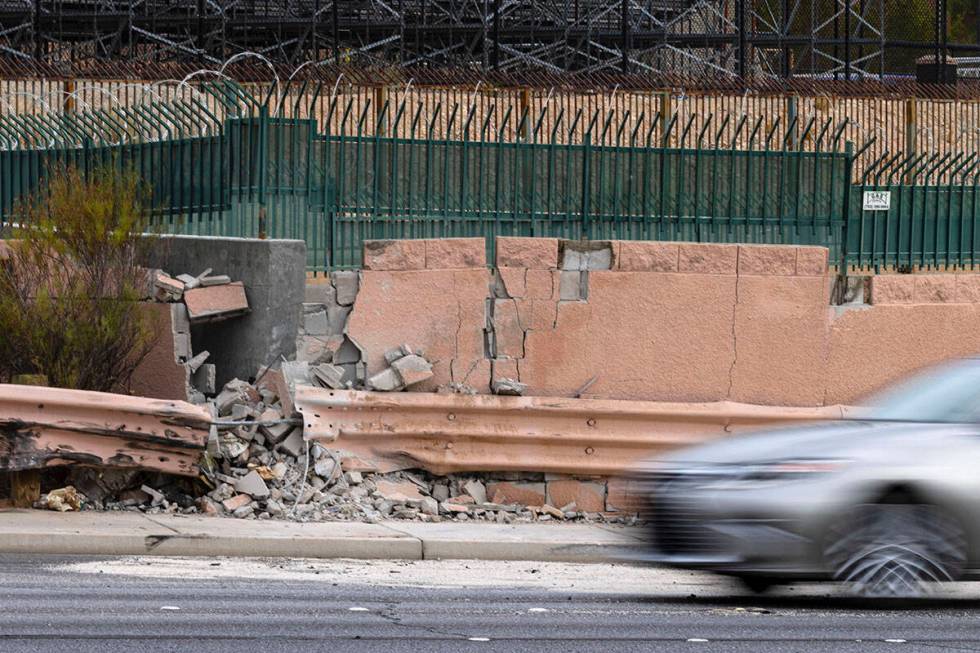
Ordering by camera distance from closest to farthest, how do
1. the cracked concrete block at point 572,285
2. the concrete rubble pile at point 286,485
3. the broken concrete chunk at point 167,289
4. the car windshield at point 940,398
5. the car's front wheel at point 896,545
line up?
the car's front wheel at point 896,545 < the car windshield at point 940,398 < the concrete rubble pile at point 286,485 < the broken concrete chunk at point 167,289 < the cracked concrete block at point 572,285

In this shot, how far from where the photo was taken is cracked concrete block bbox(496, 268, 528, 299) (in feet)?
46.7

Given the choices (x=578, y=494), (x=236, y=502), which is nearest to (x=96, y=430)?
(x=236, y=502)

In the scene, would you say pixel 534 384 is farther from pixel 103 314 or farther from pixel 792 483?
pixel 792 483

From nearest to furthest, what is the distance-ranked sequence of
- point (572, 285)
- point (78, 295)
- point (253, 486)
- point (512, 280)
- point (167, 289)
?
point (253, 486), point (78, 295), point (167, 289), point (512, 280), point (572, 285)

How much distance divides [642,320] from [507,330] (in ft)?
4.13

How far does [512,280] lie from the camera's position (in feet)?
46.7

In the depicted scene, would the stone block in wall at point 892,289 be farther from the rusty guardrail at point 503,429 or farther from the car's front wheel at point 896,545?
the car's front wheel at point 896,545

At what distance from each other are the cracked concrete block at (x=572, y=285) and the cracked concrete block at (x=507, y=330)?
0.45 meters

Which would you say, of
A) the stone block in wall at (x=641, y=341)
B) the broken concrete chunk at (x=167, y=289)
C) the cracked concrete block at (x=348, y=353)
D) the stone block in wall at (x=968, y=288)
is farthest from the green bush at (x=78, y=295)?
the stone block in wall at (x=968, y=288)

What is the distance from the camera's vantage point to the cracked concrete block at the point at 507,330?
46.5 feet

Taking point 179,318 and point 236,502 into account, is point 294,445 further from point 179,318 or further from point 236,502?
point 179,318

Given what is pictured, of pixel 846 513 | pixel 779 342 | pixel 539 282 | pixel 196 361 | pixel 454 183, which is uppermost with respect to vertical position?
pixel 454 183

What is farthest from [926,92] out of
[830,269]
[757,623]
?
[757,623]

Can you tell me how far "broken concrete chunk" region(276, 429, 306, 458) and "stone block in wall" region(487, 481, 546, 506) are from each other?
5.55 ft
